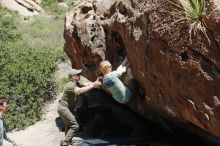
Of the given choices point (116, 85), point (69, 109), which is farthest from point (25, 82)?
point (116, 85)

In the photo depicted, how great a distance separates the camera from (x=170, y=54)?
7.16 m

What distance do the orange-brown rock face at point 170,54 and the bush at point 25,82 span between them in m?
4.91

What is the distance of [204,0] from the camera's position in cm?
657

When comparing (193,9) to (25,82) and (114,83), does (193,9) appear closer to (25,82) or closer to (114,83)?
(114,83)

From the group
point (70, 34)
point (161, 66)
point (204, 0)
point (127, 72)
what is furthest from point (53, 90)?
point (204, 0)

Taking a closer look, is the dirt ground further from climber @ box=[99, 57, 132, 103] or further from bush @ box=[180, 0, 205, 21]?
bush @ box=[180, 0, 205, 21]

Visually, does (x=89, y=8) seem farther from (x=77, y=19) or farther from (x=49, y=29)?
(x=49, y=29)

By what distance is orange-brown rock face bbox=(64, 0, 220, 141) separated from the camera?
666 cm

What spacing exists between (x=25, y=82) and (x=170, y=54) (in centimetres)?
773

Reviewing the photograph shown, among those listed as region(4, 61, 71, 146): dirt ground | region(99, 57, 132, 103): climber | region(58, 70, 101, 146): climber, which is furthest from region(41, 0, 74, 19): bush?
region(99, 57, 132, 103): climber

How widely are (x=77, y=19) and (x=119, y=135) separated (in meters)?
2.59

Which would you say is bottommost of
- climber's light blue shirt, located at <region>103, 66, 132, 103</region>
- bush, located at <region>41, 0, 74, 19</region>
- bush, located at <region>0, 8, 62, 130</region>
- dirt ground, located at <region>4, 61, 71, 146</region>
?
dirt ground, located at <region>4, 61, 71, 146</region>

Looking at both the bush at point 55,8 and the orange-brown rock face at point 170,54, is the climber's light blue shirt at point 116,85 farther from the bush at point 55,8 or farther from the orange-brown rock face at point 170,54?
the bush at point 55,8

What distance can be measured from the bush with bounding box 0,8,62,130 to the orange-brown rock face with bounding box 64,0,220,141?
193 inches
